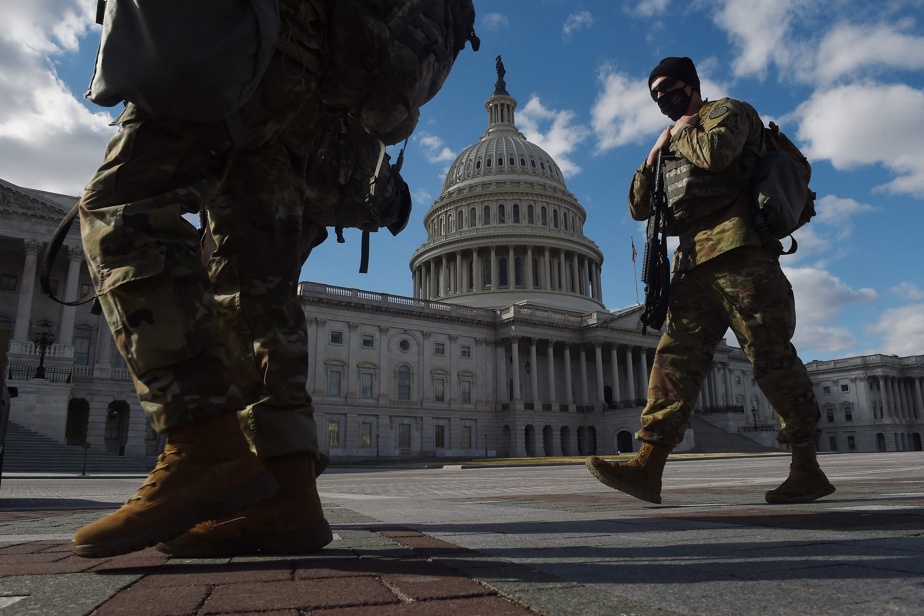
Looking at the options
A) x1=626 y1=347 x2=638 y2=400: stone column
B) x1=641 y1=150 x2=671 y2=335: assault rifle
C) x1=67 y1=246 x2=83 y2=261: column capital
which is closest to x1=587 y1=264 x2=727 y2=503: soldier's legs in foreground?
x1=641 y1=150 x2=671 y2=335: assault rifle

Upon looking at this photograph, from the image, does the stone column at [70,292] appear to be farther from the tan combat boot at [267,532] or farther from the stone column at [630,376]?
the stone column at [630,376]

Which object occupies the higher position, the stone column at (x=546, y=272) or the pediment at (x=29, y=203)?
the stone column at (x=546, y=272)

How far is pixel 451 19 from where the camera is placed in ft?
11.5

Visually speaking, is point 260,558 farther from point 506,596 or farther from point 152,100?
point 152,100

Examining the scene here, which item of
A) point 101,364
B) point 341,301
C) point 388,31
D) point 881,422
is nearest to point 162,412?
point 388,31

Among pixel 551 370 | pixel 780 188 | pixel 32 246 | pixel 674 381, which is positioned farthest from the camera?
pixel 551 370

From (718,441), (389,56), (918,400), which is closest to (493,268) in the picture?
(718,441)

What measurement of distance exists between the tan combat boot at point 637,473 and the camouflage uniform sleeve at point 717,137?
80.8 inches

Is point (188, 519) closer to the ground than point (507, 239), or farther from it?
closer to the ground

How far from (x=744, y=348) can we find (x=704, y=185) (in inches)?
49.0

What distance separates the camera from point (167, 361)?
6.41ft

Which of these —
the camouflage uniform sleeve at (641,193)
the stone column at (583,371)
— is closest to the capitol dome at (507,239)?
the stone column at (583,371)

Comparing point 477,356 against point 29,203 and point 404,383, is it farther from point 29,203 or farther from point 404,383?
point 29,203

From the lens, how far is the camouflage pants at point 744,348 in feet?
15.2
